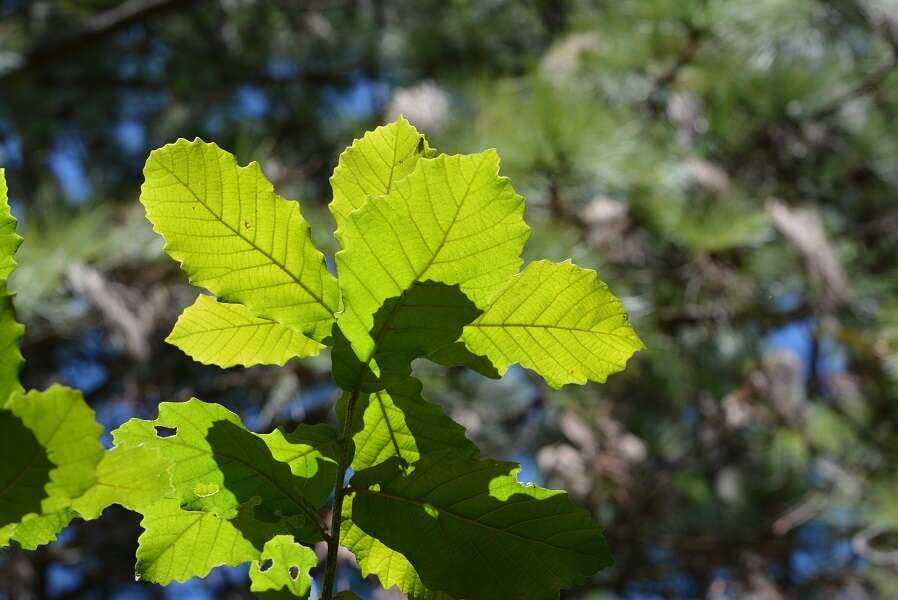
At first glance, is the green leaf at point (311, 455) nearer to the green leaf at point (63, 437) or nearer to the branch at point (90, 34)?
the green leaf at point (63, 437)

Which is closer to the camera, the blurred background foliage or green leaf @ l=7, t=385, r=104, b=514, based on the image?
green leaf @ l=7, t=385, r=104, b=514

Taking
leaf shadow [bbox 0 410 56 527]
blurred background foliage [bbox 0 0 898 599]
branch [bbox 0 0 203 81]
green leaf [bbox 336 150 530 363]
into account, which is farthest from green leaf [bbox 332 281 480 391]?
branch [bbox 0 0 203 81]

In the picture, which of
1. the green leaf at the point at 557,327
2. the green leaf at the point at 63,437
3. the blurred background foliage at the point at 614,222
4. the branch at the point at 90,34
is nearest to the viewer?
the green leaf at the point at 63,437

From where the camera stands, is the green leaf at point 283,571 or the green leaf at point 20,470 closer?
the green leaf at point 20,470

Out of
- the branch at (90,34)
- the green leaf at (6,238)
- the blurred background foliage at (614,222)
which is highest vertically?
the branch at (90,34)

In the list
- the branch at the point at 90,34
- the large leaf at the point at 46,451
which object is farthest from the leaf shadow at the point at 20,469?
the branch at the point at 90,34

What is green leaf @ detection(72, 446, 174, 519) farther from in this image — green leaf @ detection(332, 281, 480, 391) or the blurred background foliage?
the blurred background foliage

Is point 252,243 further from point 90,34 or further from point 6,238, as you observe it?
point 90,34
